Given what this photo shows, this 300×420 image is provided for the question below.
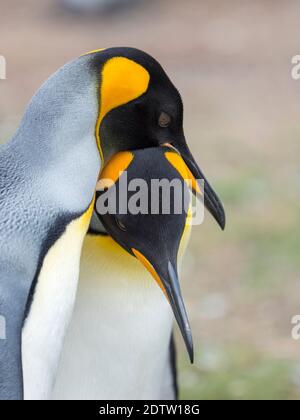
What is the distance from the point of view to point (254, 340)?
2.94 meters

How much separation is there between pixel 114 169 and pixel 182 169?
12 centimetres

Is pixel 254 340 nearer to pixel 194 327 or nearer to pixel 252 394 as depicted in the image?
pixel 194 327

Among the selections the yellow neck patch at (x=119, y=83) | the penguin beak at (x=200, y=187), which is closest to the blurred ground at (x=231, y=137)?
the penguin beak at (x=200, y=187)

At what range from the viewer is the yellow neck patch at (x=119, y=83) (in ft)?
4.61

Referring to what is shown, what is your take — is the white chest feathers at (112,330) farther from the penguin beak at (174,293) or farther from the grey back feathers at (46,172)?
the grey back feathers at (46,172)

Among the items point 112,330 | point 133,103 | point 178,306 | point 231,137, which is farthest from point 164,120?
point 231,137

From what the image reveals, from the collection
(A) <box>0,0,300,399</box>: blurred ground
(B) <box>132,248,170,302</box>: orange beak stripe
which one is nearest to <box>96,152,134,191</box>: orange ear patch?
(B) <box>132,248,170,302</box>: orange beak stripe

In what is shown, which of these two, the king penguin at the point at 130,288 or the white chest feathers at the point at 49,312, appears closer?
the white chest feathers at the point at 49,312

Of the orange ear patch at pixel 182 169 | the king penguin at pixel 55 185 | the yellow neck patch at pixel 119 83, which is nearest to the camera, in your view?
the king penguin at pixel 55 185

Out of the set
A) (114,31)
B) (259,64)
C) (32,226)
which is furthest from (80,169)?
(114,31)

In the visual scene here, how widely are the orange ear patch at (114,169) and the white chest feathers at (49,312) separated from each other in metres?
0.14

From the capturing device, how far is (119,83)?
1.41 metres

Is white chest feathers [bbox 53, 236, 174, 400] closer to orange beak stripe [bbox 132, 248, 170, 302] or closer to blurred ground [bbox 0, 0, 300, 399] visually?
orange beak stripe [bbox 132, 248, 170, 302]

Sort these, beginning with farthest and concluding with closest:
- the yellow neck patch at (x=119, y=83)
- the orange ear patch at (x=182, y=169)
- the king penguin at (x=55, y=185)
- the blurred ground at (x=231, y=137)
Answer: the blurred ground at (x=231, y=137) < the orange ear patch at (x=182, y=169) < the yellow neck patch at (x=119, y=83) < the king penguin at (x=55, y=185)
